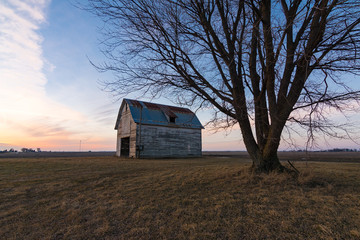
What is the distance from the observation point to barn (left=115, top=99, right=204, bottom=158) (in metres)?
22.2

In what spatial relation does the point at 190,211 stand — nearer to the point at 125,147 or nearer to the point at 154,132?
the point at 154,132

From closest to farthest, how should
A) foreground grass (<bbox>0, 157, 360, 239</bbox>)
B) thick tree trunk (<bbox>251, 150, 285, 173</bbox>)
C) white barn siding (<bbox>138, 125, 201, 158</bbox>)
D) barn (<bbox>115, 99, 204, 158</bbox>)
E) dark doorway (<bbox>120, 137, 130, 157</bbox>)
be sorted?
1. foreground grass (<bbox>0, 157, 360, 239</bbox>)
2. thick tree trunk (<bbox>251, 150, 285, 173</bbox>)
3. barn (<bbox>115, 99, 204, 158</bbox>)
4. white barn siding (<bbox>138, 125, 201, 158</bbox>)
5. dark doorway (<bbox>120, 137, 130, 157</bbox>)

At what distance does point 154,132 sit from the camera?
2297 cm

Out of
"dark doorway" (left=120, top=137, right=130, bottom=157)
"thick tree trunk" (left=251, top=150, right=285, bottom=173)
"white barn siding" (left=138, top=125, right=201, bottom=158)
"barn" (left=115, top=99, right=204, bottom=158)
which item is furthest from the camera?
"dark doorway" (left=120, top=137, right=130, bottom=157)

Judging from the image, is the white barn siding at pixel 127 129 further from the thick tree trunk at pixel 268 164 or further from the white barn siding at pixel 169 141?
the thick tree trunk at pixel 268 164

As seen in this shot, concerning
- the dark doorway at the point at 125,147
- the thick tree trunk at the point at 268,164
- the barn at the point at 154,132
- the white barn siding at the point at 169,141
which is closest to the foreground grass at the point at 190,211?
the thick tree trunk at the point at 268,164

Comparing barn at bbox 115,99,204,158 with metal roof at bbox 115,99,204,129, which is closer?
barn at bbox 115,99,204,158

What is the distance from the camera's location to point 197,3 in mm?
6000

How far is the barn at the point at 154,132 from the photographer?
22219 mm

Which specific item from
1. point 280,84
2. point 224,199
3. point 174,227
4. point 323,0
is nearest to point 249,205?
point 224,199

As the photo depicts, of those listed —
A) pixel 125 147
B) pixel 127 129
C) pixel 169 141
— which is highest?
pixel 127 129

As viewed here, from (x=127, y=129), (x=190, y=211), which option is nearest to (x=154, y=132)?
(x=127, y=129)

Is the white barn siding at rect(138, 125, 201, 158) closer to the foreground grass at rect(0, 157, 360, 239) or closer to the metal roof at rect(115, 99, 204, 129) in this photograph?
the metal roof at rect(115, 99, 204, 129)

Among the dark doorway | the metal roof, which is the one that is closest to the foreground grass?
the metal roof
